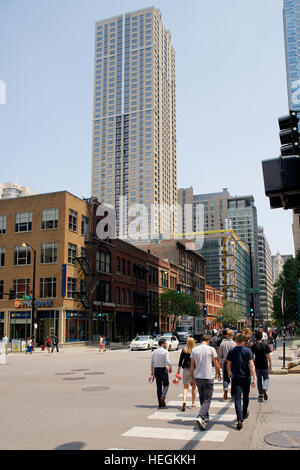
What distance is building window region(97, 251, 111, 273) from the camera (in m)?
50.7

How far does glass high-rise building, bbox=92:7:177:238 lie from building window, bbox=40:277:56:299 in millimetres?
120372

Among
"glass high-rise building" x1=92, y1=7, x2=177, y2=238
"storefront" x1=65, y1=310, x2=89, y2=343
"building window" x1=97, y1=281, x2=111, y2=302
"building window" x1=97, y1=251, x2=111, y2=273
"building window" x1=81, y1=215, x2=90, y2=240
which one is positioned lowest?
"storefront" x1=65, y1=310, x2=89, y2=343

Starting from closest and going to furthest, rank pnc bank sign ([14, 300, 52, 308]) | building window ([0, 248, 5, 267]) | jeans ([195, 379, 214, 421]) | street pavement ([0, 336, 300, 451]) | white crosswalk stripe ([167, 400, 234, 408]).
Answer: street pavement ([0, 336, 300, 451]) < jeans ([195, 379, 214, 421]) < white crosswalk stripe ([167, 400, 234, 408]) < pnc bank sign ([14, 300, 52, 308]) < building window ([0, 248, 5, 267])

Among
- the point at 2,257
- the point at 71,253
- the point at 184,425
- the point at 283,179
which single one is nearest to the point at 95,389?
the point at 184,425

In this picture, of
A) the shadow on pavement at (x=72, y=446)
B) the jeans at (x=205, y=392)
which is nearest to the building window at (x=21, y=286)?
the jeans at (x=205, y=392)

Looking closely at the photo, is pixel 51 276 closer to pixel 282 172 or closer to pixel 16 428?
pixel 16 428

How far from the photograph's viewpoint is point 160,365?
36.0 feet

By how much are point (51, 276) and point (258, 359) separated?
118 feet

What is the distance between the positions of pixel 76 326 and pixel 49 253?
830 cm

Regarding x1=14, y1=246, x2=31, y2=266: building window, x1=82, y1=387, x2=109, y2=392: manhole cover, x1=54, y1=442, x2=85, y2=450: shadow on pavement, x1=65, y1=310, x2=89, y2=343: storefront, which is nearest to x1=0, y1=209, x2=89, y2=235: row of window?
x1=14, y1=246, x2=31, y2=266: building window

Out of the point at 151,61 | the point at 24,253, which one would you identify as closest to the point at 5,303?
the point at 24,253

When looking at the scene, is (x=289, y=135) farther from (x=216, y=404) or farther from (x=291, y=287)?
(x=291, y=287)

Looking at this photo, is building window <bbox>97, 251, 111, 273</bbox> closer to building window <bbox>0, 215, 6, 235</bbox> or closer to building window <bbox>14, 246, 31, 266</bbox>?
building window <bbox>14, 246, 31, 266</bbox>
